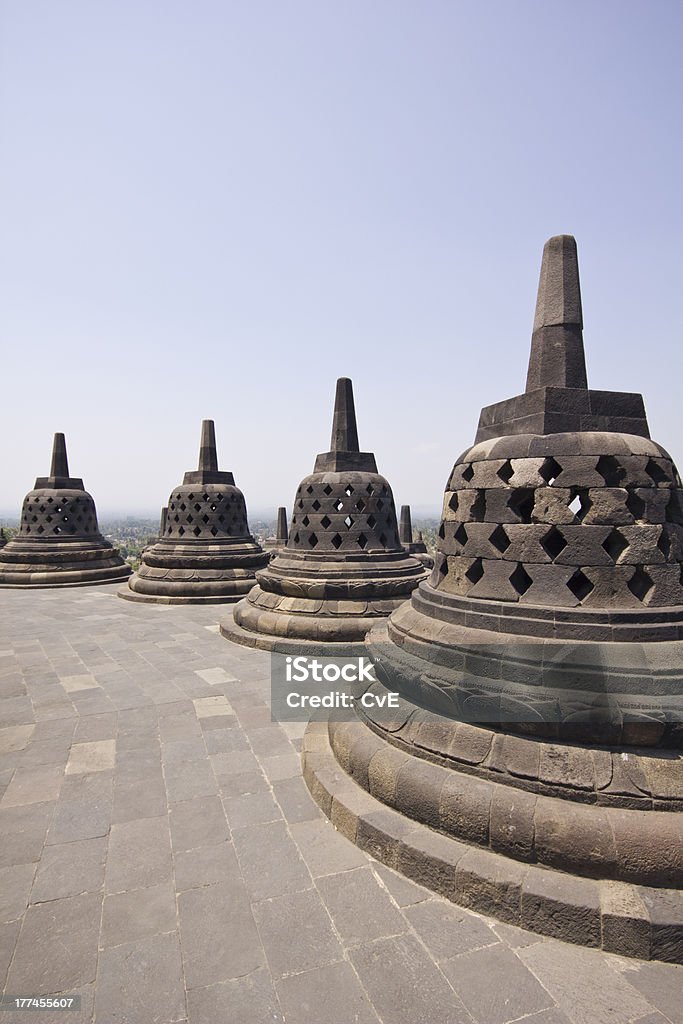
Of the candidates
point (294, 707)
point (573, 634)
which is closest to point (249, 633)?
point (294, 707)

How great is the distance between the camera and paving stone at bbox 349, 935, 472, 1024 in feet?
6.89

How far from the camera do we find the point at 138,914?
2.68m

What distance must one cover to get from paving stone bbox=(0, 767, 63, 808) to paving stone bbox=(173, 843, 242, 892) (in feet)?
4.34

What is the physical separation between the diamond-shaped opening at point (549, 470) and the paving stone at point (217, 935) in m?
3.11

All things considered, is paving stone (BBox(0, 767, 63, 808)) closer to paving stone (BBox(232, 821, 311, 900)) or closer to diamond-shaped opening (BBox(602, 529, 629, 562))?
paving stone (BBox(232, 821, 311, 900))

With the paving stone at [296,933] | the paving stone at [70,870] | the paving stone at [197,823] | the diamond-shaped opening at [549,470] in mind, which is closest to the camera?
the paving stone at [296,933]

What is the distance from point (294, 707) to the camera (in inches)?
224

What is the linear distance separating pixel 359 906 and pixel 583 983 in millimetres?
1050

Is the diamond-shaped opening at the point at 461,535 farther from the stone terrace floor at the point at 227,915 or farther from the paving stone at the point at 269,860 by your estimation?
the paving stone at the point at 269,860

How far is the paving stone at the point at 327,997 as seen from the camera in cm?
211

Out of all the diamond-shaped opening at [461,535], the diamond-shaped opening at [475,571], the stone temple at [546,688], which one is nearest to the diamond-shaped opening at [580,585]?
the stone temple at [546,688]

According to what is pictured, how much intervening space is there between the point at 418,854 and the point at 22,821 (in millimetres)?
2620

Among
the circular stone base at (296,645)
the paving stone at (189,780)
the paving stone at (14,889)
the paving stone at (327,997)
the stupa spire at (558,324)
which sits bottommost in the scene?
the paving stone at (189,780)

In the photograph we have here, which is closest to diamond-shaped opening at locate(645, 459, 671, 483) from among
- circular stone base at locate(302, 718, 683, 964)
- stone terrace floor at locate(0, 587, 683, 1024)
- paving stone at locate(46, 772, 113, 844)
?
circular stone base at locate(302, 718, 683, 964)
